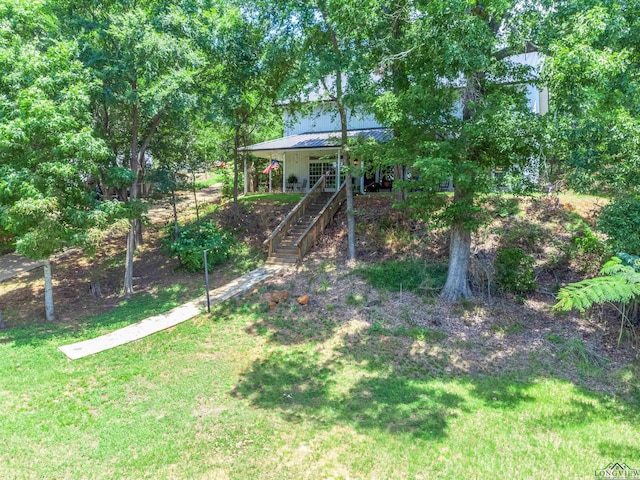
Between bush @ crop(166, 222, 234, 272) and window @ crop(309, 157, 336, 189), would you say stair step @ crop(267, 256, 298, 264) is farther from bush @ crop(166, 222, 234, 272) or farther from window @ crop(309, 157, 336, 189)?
window @ crop(309, 157, 336, 189)

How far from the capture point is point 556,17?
8367 millimetres

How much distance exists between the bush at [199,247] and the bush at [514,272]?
9.72 metres

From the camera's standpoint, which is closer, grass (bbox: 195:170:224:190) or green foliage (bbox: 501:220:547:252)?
green foliage (bbox: 501:220:547:252)

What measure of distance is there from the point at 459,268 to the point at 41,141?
11448mm

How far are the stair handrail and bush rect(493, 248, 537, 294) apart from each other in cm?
804

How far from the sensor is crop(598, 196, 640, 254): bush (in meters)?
7.99

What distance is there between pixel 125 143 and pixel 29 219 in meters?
6.51

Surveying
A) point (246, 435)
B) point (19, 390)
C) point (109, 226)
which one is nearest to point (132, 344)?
point (19, 390)

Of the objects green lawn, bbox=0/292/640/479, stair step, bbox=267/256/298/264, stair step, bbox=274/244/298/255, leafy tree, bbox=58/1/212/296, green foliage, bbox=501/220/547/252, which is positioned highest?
leafy tree, bbox=58/1/212/296

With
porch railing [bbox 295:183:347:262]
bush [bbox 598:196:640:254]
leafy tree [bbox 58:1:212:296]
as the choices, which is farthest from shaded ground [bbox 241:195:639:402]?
leafy tree [bbox 58:1:212:296]

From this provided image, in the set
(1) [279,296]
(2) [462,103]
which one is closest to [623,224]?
(2) [462,103]

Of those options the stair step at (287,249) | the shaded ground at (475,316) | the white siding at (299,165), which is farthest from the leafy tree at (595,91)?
the white siding at (299,165)

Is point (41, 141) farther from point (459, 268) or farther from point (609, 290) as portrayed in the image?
point (609, 290)

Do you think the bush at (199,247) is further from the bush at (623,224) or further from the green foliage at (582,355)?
the bush at (623,224)
